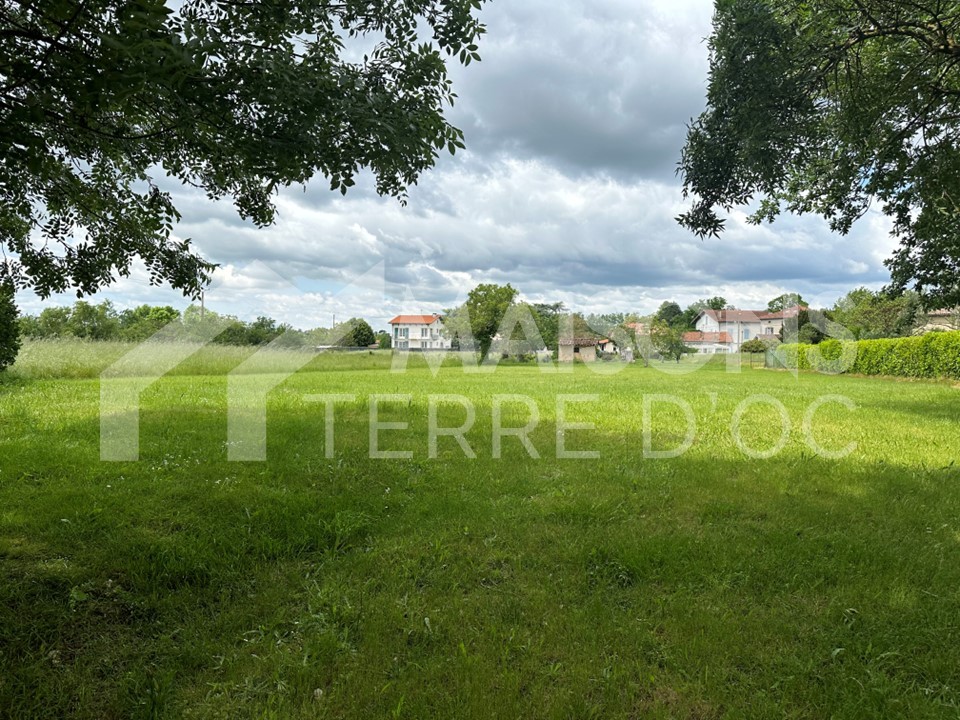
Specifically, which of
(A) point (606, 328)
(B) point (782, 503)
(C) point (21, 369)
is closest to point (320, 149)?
(B) point (782, 503)

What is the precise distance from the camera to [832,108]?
6.65 m

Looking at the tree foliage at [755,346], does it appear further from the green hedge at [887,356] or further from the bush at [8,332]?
the bush at [8,332]

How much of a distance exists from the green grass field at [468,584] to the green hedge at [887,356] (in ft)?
62.3

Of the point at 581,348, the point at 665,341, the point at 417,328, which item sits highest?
the point at 417,328

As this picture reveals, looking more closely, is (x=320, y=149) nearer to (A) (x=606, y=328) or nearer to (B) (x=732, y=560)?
(B) (x=732, y=560)

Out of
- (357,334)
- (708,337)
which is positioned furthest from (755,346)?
(357,334)

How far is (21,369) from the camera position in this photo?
1542cm

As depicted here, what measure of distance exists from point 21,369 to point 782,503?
64.0 ft

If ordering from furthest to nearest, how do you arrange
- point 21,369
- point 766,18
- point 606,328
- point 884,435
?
point 606,328
point 21,369
point 884,435
point 766,18

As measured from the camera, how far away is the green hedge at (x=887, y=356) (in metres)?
20.8

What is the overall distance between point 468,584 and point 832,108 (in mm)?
7293

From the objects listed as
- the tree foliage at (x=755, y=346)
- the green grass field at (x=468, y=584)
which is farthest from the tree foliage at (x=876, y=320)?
the green grass field at (x=468, y=584)

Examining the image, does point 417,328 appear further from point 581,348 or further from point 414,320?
point 581,348

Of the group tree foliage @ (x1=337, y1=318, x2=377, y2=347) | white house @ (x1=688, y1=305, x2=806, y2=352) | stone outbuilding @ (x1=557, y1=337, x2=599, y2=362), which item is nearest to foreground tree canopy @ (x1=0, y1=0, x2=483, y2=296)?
tree foliage @ (x1=337, y1=318, x2=377, y2=347)
